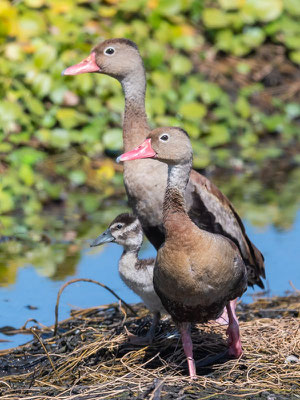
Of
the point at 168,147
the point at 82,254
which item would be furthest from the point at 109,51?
the point at 82,254

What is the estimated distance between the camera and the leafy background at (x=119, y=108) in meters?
9.47

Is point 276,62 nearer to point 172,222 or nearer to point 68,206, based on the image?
point 68,206

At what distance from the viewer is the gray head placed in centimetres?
640

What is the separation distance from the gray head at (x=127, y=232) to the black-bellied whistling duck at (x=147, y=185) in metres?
0.07

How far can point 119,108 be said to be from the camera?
10.9m

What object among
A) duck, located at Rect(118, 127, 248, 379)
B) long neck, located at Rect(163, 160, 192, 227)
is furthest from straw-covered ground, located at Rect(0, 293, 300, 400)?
long neck, located at Rect(163, 160, 192, 227)

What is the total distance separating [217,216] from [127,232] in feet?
2.20

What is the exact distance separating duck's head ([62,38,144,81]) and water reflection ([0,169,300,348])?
1.80m

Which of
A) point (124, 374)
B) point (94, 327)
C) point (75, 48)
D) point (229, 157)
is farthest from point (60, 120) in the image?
point (124, 374)

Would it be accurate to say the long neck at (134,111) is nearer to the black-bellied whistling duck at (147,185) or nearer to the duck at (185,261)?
the black-bellied whistling duck at (147,185)

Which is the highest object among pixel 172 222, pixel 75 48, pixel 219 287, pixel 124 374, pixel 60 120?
pixel 75 48

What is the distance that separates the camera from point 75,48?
11219 mm

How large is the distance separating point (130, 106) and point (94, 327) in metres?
1.68

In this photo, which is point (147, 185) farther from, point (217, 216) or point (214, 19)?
point (214, 19)
